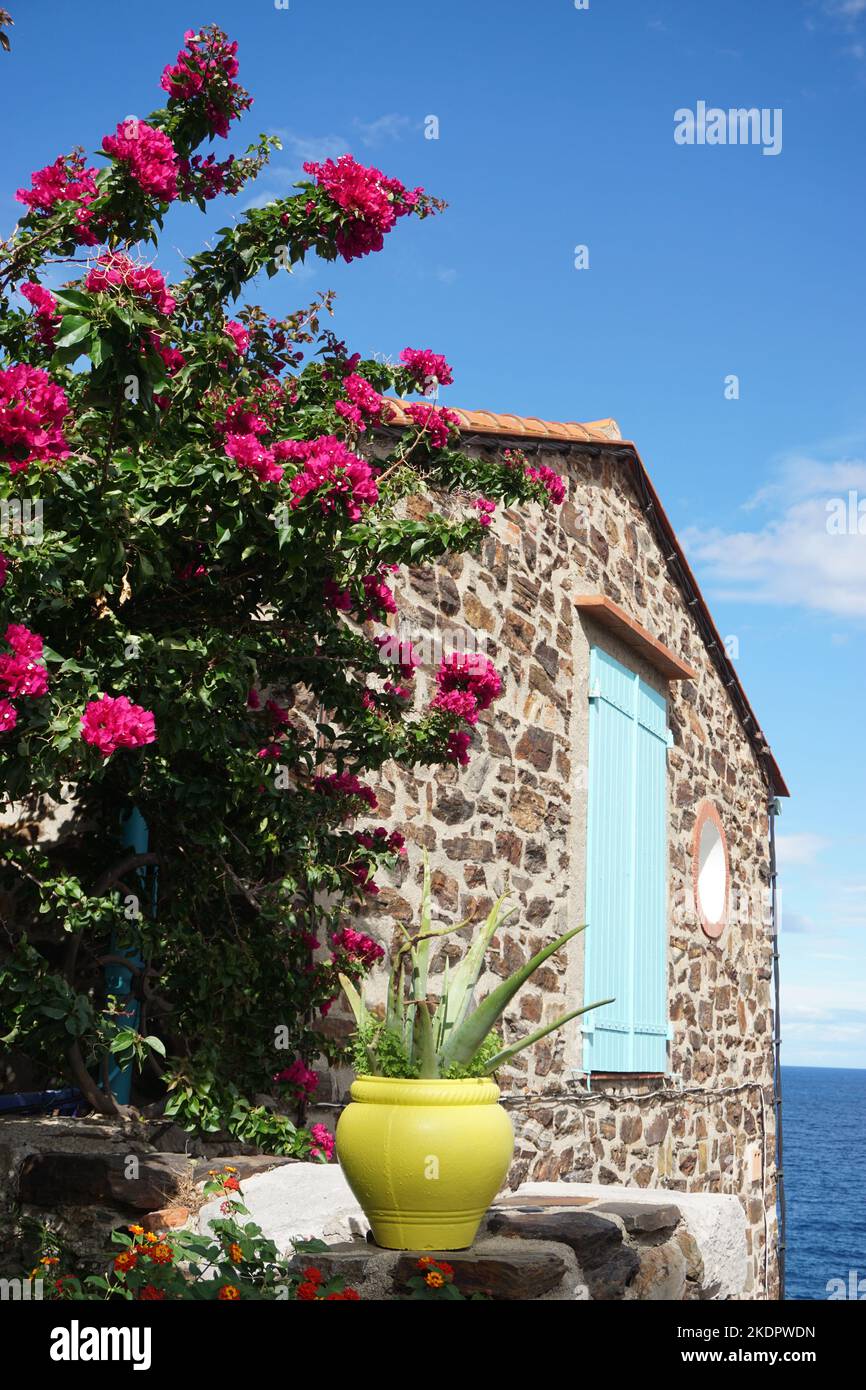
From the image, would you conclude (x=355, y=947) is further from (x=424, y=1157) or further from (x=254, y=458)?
(x=254, y=458)

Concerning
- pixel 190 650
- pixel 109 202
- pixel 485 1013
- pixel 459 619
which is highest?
pixel 109 202

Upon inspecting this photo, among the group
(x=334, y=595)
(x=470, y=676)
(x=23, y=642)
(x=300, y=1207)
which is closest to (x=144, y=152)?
(x=23, y=642)

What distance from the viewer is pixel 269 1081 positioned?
466cm

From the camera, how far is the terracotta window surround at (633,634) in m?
7.29

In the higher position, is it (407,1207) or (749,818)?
(749,818)

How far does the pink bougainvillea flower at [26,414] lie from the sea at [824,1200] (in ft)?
11.9

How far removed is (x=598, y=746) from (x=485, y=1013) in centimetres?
396

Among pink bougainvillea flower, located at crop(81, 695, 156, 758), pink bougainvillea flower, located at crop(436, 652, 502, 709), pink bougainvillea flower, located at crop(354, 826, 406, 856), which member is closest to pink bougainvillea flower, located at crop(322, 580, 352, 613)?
pink bougainvillea flower, located at crop(436, 652, 502, 709)

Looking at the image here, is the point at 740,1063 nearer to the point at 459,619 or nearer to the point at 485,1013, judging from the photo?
the point at 459,619

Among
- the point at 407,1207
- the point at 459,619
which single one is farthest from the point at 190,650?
the point at 459,619

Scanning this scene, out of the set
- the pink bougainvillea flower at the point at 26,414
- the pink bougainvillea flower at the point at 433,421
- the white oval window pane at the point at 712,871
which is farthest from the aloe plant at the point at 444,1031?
the white oval window pane at the point at 712,871

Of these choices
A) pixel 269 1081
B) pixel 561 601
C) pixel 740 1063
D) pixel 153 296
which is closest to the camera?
pixel 153 296

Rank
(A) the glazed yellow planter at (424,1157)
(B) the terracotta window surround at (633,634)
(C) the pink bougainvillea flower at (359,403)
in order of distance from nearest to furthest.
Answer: (A) the glazed yellow planter at (424,1157)
(C) the pink bougainvillea flower at (359,403)
(B) the terracotta window surround at (633,634)

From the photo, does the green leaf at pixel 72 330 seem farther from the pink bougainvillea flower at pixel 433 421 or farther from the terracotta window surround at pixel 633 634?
the terracotta window surround at pixel 633 634
